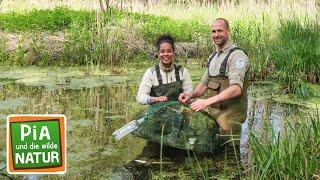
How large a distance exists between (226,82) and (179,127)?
461 millimetres

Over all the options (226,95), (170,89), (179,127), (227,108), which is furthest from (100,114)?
(226,95)

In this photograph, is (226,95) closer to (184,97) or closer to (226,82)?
(226,82)

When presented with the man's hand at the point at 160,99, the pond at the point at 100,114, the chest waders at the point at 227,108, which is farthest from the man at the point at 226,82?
the pond at the point at 100,114

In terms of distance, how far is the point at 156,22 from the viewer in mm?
9672

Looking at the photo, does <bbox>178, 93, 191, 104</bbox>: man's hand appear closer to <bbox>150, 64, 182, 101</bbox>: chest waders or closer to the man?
the man

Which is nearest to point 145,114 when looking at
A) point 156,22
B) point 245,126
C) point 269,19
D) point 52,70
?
point 245,126

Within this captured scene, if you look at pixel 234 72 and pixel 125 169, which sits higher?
pixel 234 72

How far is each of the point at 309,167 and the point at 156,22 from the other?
744 cm

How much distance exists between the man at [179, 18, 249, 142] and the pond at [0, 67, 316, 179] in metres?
0.26

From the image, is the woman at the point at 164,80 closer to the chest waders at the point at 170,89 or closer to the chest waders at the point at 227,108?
the chest waders at the point at 170,89

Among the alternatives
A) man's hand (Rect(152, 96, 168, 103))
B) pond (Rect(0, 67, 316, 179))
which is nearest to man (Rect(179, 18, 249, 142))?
man's hand (Rect(152, 96, 168, 103))

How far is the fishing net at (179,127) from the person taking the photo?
11.5 ft

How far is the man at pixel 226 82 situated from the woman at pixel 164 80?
136 mm

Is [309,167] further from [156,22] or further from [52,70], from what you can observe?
[156,22]
